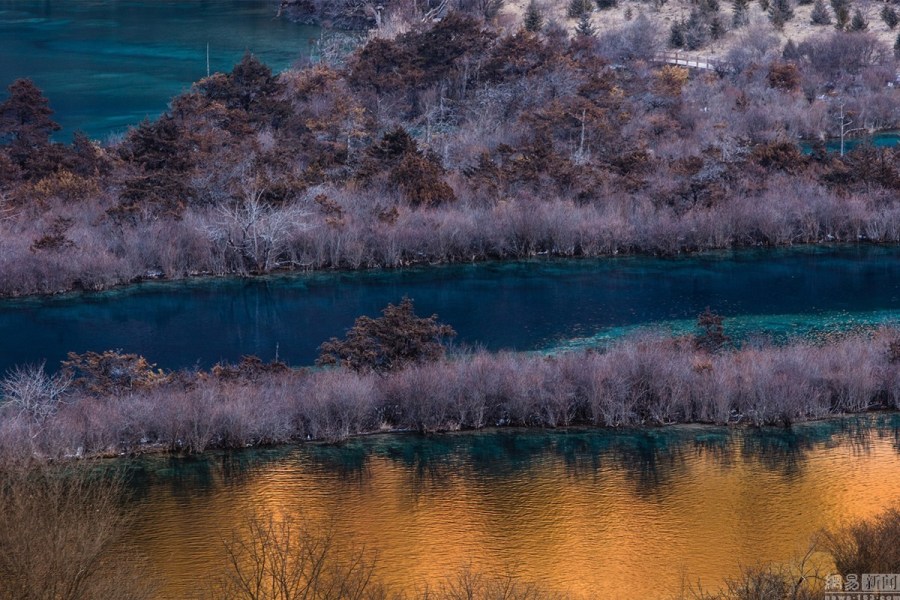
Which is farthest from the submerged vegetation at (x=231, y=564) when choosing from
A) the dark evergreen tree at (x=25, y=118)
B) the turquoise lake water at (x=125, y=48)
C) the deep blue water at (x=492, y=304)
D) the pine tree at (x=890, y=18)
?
the pine tree at (x=890, y=18)

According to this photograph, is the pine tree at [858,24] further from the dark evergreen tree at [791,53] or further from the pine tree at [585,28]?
the pine tree at [585,28]

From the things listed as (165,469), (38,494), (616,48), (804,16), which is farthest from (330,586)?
(804,16)

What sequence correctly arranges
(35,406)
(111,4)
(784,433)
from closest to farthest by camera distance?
1. (35,406)
2. (784,433)
3. (111,4)

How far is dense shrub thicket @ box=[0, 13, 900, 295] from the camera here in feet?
151

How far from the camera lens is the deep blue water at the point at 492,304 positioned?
38375mm

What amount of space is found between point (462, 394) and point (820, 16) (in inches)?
2306

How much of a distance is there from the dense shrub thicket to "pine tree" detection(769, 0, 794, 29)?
13.8m

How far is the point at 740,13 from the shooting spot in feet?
266

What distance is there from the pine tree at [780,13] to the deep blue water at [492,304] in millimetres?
35619

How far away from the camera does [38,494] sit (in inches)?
762

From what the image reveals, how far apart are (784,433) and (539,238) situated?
17996 mm

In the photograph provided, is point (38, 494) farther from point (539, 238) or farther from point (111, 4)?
point (111, 4)

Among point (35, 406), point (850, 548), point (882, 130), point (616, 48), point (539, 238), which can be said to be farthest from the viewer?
point (616, 48)

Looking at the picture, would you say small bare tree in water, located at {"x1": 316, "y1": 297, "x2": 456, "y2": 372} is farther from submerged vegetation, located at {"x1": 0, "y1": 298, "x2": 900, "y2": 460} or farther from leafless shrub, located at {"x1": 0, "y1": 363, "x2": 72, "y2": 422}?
leafless shrub, located at {"x1": 0, "y1": 363, "x2": 72, "y2": 422}
